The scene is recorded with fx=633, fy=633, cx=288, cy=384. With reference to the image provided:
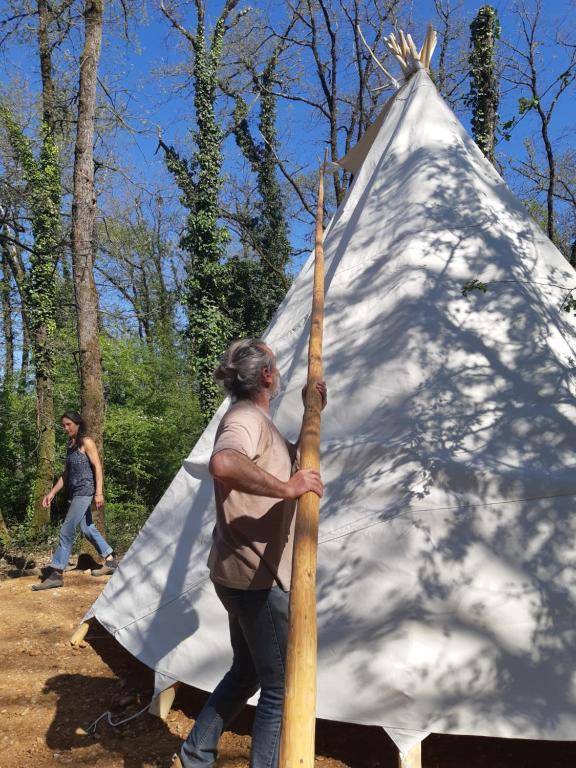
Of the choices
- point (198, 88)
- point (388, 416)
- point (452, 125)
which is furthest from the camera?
point (198, 88)

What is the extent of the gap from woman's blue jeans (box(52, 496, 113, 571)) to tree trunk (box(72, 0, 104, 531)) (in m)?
1.36

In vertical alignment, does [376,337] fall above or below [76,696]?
above

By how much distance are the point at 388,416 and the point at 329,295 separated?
1.13 m

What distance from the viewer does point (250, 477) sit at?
187 centimetres

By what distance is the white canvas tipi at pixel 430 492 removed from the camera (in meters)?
2.38

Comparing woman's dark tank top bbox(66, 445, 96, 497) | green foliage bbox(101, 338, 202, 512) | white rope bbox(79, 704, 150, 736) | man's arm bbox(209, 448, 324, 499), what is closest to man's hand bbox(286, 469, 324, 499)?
man's arm bbox(209, 448, 324, 499)

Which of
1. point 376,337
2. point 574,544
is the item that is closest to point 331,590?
point 574,544

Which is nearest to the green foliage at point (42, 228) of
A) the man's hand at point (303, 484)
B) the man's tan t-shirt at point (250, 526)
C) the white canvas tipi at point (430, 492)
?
the white canvas tipi at point (430, 492)

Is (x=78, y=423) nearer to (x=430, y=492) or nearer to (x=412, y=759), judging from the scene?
(x=430, y=492)

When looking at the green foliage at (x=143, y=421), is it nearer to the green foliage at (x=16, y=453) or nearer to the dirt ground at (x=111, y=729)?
the green foliage at (x=16, y=453)

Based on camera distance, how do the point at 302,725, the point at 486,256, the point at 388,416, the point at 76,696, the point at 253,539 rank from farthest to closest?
the point at 486,256 → the point at 76,696 → the point at 388,416 → the point at 253,539 → the point at 302,725

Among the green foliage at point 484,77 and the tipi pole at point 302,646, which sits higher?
the green foliage at point 484,77

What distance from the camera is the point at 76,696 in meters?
3.40

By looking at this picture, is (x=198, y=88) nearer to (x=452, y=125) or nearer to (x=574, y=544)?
(x=452, y=125)
